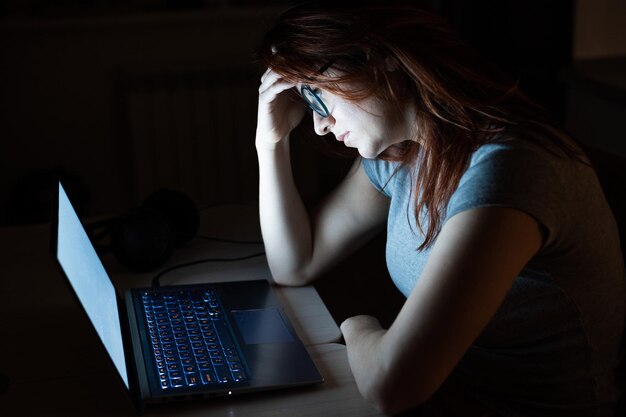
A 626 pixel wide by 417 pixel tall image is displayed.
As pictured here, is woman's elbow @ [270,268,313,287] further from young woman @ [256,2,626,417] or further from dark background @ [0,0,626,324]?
dark background @ [0,0,626,324]

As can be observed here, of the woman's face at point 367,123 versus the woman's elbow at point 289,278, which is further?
the woman's elbow at point 289,278

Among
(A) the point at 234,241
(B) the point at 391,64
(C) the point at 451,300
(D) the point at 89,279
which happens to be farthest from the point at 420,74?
(A) the point at 234,241

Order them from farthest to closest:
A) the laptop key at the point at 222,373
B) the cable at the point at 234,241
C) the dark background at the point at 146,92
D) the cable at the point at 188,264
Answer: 1. the dark background at the point at 146,92
2. the cable at the point at 234,241
3. the cable at the point at 188,264
4. the laptop key at the point at 222,373

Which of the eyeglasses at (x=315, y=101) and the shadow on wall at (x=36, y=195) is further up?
the eyeglasses at (x=315, y=101)

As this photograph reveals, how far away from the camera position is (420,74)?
125 centimetres

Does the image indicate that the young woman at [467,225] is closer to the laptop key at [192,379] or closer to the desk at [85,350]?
the desk at [85,350]

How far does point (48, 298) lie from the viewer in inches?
59.9

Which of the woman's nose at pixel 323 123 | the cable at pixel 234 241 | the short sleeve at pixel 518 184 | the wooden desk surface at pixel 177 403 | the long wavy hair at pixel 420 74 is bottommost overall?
the cable at pixel 234 241

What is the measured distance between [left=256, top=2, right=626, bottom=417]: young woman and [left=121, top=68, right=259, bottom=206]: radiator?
1.98 meters

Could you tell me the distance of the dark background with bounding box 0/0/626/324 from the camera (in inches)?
122

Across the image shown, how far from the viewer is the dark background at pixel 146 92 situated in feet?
10.2

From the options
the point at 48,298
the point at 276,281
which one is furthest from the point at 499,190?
the point at 48,298

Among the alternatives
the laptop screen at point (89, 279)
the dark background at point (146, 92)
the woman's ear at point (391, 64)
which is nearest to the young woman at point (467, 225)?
the woman's ear at point (391, 64)

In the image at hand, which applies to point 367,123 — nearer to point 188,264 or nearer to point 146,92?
point 188,264
